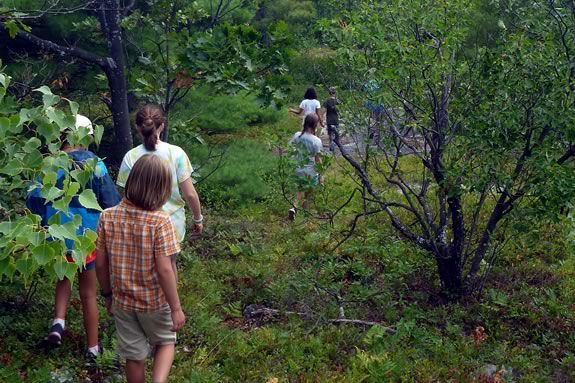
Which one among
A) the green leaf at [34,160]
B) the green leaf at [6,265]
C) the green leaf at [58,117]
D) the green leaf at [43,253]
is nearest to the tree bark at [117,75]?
the green leaf at [58,117]

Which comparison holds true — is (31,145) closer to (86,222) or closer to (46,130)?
(46,130)

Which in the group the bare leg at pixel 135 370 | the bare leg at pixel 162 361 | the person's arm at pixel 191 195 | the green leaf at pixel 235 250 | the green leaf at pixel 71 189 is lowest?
the green leaf at pixel 235 250

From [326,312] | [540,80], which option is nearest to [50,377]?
[326,312]

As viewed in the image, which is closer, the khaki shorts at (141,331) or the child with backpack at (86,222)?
the khaki shorts at (141,331)

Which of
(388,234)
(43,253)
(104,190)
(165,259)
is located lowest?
(388,234)

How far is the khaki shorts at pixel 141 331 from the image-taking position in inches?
154

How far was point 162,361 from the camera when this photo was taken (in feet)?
13.1

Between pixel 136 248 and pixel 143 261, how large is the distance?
3.0 inches

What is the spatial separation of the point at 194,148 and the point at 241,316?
358cm

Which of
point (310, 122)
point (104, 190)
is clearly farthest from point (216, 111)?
point (104, 190)

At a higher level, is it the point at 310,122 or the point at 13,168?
the point at 13,168

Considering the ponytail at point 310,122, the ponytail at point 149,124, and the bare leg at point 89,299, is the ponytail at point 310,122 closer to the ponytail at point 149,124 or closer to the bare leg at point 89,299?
the ponytail at point 149,124

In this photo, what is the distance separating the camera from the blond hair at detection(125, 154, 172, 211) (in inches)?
147

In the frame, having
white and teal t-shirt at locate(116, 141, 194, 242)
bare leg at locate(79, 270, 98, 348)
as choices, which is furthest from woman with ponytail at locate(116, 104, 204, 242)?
bare leg at locate(79, 270, 98, 348)
